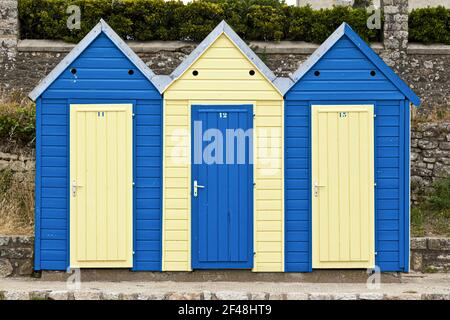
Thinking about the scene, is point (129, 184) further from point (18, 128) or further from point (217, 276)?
point (18, 128)

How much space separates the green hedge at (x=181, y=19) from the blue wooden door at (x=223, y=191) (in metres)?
6.44

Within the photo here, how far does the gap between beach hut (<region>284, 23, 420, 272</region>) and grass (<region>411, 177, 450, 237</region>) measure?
2.18 metres

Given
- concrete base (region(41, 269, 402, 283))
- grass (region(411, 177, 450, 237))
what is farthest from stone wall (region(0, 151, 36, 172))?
grass (region(411, 177, 450, 237))

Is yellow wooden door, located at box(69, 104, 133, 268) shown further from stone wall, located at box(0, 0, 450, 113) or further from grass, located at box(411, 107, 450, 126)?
stone wall, located at box(0, 0, 450, 113)

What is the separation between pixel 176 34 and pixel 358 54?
269 inches

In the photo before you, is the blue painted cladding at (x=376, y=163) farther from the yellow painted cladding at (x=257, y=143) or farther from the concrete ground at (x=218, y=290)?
the concrete ground at (x=218, y=290)

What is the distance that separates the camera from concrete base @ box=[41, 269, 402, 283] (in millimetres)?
10859

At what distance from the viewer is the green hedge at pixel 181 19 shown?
16875mm

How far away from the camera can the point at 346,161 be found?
35.5 ft

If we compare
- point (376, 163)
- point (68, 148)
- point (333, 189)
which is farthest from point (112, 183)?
point (376, 163)

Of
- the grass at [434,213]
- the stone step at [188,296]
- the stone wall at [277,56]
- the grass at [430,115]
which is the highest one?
the stone wall at [277,56]

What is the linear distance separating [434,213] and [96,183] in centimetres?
573

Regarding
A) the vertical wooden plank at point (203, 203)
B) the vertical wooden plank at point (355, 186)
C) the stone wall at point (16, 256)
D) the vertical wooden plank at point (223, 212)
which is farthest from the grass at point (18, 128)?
the vertical wooden plank at point (355, 186)

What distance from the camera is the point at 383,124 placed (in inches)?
428
